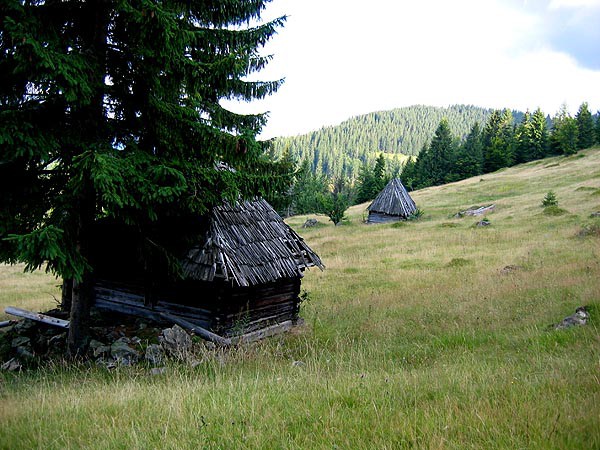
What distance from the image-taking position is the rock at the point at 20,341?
9.18 meters

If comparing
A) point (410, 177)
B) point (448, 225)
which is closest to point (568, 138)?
point (410, 177)

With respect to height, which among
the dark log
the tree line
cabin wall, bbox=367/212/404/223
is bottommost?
the dark log

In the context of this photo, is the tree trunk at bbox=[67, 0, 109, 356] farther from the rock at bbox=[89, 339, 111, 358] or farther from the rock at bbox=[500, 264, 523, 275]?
the rock at bbox=[500, 264, 523, 275]

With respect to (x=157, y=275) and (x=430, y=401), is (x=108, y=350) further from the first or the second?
(x=430, y=401)

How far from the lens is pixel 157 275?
10930mm

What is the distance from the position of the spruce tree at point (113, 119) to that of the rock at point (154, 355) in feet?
4.60

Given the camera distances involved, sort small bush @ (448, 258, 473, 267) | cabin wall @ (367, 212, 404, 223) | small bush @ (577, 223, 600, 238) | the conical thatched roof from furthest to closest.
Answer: cabin wall @ (367, 212, 404, 223), the conical thatched roof, small bush @ (577, 223, 600, 238), small bush @ (448, 258, 473, 267)

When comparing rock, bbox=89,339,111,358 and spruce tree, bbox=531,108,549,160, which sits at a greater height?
spruce tree, bbox=531,108,549,160

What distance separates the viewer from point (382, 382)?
5.07 meters

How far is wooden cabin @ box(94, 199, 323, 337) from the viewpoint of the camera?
9.66 m

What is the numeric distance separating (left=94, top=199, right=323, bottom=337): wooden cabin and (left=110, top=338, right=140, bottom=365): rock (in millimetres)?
1706

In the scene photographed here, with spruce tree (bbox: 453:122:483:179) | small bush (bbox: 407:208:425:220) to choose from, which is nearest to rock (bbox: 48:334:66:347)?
small bush (bbox: 407:208:425:220)

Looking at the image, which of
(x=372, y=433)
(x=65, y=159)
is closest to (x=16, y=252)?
(x=65, y=159)

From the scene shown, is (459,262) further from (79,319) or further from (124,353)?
(79,319)
